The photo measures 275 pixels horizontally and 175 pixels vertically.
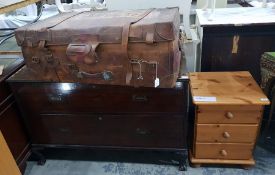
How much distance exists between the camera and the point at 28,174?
151 cm

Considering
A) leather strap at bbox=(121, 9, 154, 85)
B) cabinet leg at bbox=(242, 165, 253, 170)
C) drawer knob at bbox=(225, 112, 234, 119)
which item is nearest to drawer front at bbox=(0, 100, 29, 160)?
leather strap at bbox=(121, 9, 154, 85)

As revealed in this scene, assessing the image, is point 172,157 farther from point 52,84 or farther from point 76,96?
point 52,84

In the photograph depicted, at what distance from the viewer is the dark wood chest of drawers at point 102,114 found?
1230 millimetres

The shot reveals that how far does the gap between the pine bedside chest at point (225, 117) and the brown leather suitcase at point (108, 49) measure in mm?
293

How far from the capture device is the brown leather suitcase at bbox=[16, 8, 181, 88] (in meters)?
1.01

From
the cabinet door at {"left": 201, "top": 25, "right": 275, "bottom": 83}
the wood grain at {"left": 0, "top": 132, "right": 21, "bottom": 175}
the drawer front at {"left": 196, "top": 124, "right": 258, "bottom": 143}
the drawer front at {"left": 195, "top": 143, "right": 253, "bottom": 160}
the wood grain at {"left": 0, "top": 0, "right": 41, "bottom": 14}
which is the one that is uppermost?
the wood grain at {"left": 0, "top": 0, "right": 41, "bottom": 14}

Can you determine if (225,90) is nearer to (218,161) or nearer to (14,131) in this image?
(218,161)

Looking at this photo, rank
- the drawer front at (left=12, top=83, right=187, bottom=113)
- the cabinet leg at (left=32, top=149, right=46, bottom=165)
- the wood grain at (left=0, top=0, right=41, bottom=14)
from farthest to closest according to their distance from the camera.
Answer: the cabinet leg at (left=32, top=149, right=46, bottom=165) < the drawer front at (left=12, top=83, right=187, bottom=113) < the wood grain at (left=0, top=0, right=41, bottom=14)

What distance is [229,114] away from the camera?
1.25 m

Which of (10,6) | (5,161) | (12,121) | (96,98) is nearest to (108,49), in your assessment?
(96,98)

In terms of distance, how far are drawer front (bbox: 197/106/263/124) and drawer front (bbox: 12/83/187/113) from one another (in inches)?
5.0

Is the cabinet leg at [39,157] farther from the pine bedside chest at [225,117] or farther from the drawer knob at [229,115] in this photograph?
the drawer knob at [229,115]

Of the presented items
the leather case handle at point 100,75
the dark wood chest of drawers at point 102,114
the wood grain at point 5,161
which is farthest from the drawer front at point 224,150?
the wood grain at point 5,161

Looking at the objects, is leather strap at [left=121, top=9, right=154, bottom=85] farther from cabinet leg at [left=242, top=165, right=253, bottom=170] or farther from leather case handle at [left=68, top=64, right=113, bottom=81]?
cabinet leg at [left=242, top=165, right=253, bottom=170]
